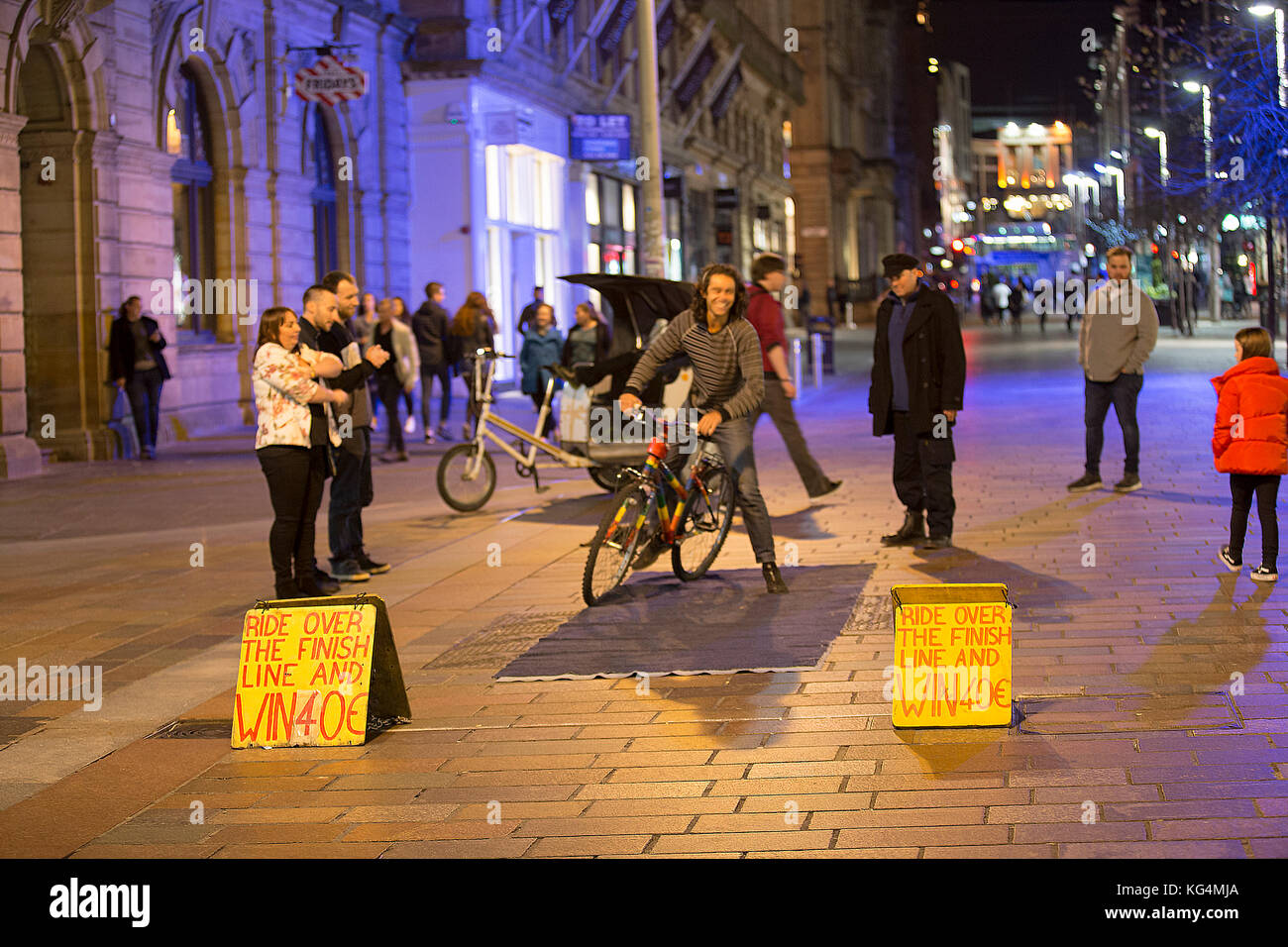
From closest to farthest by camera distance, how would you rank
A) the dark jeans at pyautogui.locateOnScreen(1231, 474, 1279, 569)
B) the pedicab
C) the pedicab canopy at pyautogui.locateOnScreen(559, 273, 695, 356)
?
the dark jeans at pyautogui.locateOnScreen(1231, 474, 1279, 569) → the pedicab → the pedicab canopy at pyautogui.locateOnScreen(559, 273, 695, 356)

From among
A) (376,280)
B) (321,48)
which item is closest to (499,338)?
(376,280)

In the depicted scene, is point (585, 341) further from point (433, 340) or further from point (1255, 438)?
point (1255, 438)

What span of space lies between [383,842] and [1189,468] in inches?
428

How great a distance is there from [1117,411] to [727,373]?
17.0ft

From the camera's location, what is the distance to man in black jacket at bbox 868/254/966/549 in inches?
420

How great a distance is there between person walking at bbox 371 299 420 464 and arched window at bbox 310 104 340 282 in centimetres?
761

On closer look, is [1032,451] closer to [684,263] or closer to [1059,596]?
[1059,596]

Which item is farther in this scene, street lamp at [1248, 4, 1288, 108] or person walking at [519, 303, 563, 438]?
street lamp at [1248, 4, 1288, 108]

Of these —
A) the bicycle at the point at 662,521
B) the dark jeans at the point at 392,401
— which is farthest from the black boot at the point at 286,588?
the dark jeans at the point at 392,401

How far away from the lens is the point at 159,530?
500 inches

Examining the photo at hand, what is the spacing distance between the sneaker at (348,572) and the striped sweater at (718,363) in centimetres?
208

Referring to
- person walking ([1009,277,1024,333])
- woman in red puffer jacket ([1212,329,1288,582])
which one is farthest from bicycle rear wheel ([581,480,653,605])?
person walking ([1009,277,1024,333])

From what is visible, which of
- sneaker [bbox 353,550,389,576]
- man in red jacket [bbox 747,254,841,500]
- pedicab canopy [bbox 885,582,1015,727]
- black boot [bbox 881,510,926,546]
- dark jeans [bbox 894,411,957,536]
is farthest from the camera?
man in red jacket [bbox 747,254,841,500]

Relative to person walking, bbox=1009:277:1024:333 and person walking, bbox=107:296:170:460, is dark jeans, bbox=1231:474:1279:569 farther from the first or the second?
person walking, bbox=1009:277:1024:333
